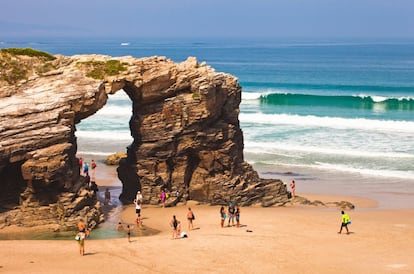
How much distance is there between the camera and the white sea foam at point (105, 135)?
187ft

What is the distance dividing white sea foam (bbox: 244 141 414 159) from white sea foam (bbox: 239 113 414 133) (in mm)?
10982

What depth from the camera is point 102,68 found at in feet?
104

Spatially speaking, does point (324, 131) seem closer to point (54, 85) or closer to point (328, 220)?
point (328, 220)

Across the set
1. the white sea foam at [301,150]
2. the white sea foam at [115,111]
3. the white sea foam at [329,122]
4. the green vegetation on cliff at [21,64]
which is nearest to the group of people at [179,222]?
the green vegetation on cliff at [21,64]

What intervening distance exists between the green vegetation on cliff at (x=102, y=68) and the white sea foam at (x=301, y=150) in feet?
63.5

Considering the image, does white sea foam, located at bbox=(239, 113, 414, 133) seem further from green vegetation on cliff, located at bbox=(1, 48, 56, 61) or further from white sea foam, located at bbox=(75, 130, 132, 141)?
green vegetation on cliff, located at bbox=(1, 48, 56, 61)

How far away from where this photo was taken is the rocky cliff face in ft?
92.6

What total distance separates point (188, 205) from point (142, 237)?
6123 millimetres

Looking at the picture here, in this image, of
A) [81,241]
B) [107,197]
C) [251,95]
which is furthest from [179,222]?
[251,95]

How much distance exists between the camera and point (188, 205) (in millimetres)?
33781

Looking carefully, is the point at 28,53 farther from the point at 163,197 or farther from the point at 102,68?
the point at 163,197

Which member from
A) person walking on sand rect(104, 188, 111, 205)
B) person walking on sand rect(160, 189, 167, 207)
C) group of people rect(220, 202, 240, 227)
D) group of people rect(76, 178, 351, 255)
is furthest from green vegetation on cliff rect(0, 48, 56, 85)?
group of people rect(220, 202, 240, 227)

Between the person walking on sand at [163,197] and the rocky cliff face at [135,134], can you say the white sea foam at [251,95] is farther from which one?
the person walking on sand at [163,197]

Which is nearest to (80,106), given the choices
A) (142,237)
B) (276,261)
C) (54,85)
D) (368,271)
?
(54,85)
